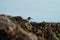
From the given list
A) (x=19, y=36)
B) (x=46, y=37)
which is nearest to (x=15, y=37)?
(x=19, y=36)

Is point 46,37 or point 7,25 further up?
point 7,25

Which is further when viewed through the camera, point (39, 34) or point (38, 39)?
point (39, 34)

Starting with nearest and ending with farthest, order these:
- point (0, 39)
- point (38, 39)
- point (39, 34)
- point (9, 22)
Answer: point (0, 39) < point (9, 22) < point (38, 39) < point (39, 34)

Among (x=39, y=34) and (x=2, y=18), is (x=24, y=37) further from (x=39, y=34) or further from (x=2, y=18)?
(x=39, y=34)

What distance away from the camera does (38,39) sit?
105ft

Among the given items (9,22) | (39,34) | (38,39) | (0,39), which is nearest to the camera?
(0,39)

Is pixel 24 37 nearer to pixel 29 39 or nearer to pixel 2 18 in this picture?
pixel 29 39

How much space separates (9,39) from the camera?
2688 cm

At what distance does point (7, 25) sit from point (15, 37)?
157cm

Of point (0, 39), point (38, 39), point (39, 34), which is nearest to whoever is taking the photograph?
point (0, 39)

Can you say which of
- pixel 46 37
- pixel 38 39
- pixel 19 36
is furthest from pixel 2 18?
pixel 46 37

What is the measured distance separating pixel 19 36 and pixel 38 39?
198 inches

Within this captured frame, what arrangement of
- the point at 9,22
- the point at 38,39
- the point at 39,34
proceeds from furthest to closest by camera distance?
the point at 39,34 < the point at 38,39 < the point at 9,22

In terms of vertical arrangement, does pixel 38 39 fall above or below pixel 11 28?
below
